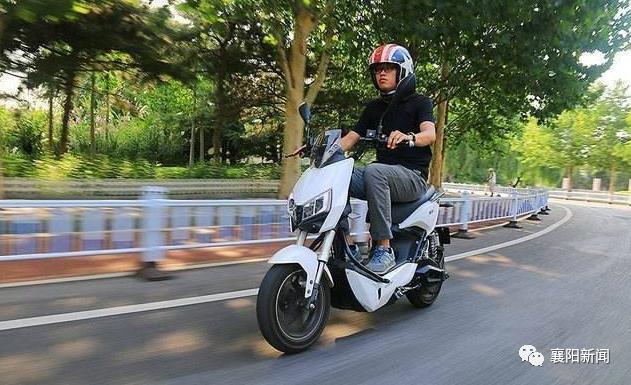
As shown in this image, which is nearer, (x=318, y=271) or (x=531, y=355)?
(x=318, y=271)

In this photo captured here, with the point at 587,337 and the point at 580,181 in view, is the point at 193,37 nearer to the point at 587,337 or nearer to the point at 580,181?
the point at 587,337

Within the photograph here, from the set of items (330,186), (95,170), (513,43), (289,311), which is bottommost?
(289,311)

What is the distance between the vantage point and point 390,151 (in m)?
4.43

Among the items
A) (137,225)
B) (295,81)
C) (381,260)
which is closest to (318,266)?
(381,260)

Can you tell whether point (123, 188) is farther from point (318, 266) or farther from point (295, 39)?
point (318, 266)

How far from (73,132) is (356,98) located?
19539 millimetres

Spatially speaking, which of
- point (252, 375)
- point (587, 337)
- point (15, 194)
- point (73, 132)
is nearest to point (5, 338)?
point (252, 375)

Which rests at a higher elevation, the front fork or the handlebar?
the handlebar

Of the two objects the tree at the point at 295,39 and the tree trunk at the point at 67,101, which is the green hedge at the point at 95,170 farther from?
the tree at the point at 295,39

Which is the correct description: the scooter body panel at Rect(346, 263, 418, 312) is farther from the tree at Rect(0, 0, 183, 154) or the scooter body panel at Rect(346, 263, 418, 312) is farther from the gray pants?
the tree at Rect(0, 0, 183, 154)

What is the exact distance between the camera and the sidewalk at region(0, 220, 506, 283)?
5.43 meters

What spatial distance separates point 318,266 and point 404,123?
1.51m

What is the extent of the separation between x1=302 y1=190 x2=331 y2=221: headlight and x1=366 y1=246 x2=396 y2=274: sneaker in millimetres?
714

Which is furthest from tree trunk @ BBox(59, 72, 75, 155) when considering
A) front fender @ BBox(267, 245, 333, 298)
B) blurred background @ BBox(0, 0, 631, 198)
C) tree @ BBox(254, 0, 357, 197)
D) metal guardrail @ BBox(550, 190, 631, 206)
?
metal guardrail @ BBox(550, 190, 631, 206)
